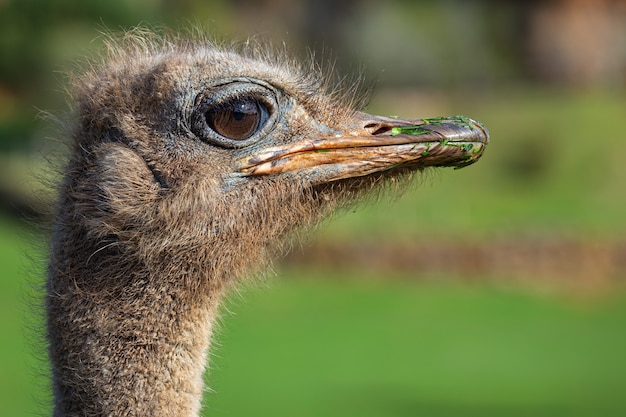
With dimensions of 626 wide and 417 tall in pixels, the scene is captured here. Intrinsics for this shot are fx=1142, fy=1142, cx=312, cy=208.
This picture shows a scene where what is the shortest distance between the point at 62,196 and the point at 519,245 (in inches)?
646

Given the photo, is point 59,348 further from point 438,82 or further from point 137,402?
point 438,82

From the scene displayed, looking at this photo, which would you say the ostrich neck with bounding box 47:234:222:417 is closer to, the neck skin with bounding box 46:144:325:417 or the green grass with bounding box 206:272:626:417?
the neck skin with bounding box 46:144:325:417

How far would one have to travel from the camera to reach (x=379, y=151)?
Answer: 3420mm

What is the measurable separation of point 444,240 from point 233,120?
16.4m

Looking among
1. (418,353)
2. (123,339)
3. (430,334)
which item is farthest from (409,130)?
A: (430,334)

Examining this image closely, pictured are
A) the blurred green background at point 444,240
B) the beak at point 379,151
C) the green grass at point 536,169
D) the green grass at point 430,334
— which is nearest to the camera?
the beak at point 379,151

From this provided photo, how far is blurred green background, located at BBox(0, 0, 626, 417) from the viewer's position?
15.0 meters

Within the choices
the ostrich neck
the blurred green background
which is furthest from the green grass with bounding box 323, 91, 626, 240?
the ostrich neck

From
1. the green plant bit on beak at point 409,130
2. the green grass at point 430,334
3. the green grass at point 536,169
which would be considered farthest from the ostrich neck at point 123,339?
the green grass at point 536,169

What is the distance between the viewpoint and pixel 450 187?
24422mm

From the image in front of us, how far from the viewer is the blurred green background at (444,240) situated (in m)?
15.0

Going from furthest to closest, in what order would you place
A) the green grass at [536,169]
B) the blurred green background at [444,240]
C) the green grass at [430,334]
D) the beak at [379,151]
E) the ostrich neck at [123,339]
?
the green grass at [536,169] → the blurred green background at [444,240] → the green grass at [430,334] → the beak at [379,151] → the ostrich neck at [123,339]

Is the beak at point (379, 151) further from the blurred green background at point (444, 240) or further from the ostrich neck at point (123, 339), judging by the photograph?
the blurred green background at point (444, 240)

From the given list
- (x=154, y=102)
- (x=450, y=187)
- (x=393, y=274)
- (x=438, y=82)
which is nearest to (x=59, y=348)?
(x=154, y=102)
